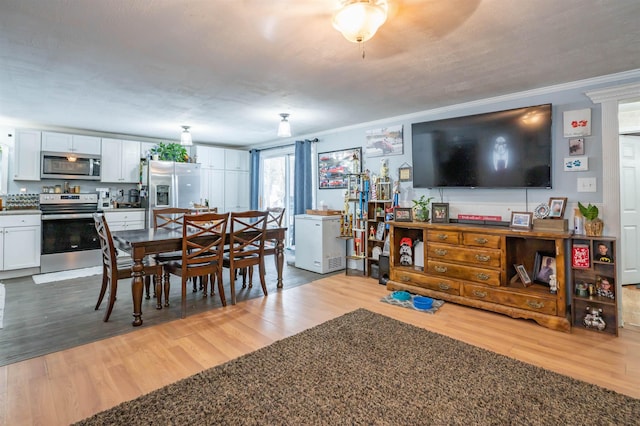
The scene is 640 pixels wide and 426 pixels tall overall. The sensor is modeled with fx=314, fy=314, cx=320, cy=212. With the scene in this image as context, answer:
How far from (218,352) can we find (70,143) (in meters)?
4.86

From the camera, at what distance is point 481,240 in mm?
3258

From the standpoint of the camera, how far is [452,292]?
3436 mm

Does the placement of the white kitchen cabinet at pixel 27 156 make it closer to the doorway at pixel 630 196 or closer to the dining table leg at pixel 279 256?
the dining table leg at pixel 279 256

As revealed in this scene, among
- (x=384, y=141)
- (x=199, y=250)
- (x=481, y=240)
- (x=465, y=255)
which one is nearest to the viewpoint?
(x=199, y=250)

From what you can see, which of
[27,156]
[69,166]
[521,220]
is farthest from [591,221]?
[27,156]

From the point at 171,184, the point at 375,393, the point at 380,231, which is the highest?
the point at 171,184

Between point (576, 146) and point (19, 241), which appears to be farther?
point (19, 241)

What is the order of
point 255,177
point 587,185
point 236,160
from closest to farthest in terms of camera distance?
1. point 587,185
2. point 255,177
3. point 236,160

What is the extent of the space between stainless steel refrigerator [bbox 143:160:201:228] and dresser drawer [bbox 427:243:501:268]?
4.61 meters

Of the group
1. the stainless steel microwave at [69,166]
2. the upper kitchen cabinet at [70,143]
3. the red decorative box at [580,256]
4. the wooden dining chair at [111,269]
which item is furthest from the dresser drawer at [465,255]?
the upper kitchen cabinet at [70,143]

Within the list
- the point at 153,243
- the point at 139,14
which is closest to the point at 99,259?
the point at 153,243

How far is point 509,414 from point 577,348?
1252 mm

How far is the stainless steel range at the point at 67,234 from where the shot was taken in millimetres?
4746

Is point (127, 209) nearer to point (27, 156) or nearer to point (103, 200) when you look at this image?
point (103, 200)
